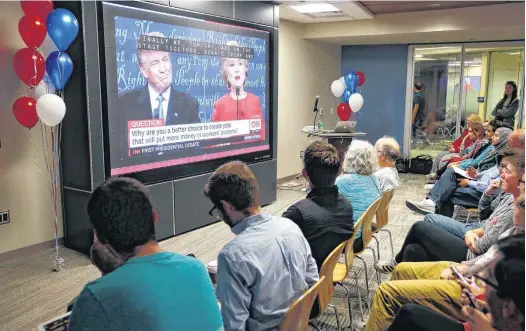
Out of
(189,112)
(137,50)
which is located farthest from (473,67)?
(137,50)

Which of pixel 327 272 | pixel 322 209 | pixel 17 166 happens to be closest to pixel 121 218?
pixel 327 272

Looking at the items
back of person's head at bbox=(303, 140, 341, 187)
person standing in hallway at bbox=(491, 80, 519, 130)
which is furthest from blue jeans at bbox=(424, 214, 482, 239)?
person standing in hallway at bbox=(491, 80, 519, 130)

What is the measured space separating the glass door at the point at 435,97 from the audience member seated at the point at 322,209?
7.03m

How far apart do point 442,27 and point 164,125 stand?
4.94 metres

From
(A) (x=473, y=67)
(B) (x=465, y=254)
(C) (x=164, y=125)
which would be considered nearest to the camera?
(B) (x=465, y=254)

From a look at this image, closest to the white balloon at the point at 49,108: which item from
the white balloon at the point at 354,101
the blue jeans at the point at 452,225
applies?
the blue jeans at the point at 452,225

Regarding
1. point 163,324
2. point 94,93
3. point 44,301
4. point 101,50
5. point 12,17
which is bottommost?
point 44,301

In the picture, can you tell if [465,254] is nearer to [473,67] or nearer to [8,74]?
[8,74]

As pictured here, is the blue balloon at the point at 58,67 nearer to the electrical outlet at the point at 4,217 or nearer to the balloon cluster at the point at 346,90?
the electrical outlet at the point at 4,217

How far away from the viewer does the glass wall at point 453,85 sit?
8.25 metres

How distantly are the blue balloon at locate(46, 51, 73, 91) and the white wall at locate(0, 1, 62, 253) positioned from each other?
541mm

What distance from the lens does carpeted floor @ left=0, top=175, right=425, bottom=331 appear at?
286 centimetres

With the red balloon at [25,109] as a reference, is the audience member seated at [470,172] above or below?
below

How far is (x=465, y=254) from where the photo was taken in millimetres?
2662
